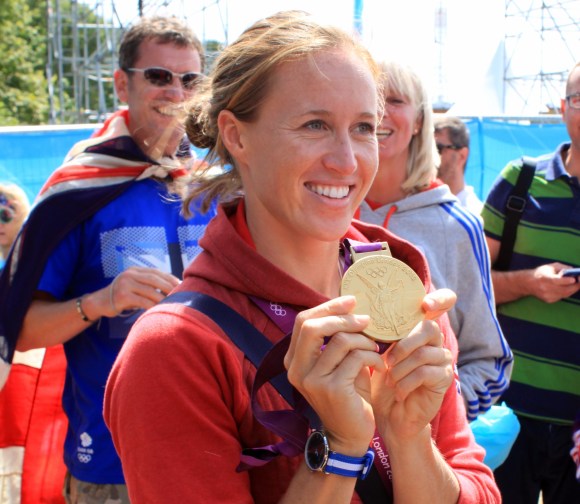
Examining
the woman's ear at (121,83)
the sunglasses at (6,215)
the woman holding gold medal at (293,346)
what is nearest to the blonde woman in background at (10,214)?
the sunglasses at (6,215)

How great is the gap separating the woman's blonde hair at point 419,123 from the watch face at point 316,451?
1.84 metres

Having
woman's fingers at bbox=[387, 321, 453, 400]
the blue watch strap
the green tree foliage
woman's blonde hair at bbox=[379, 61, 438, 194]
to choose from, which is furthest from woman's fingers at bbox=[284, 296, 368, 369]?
the green tree foliage

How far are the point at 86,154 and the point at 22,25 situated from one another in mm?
29824

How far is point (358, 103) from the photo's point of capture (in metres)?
1.62

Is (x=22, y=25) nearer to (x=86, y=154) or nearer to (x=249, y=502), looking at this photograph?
(x=86, y=154)

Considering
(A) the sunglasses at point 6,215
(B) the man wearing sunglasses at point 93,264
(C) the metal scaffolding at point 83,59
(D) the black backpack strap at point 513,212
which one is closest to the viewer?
(B) the man wearing sunglasses at point 93,264

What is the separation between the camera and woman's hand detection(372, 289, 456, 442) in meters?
1.37

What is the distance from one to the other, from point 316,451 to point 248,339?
0.25 meters

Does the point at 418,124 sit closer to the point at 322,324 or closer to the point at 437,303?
the point at 437,303

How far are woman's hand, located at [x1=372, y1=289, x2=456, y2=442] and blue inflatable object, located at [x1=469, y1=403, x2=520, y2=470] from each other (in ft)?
4.72

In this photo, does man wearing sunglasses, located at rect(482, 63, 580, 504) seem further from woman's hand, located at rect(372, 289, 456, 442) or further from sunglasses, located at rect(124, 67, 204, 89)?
woman's hand, located at rect(372, 289, 456, 442)

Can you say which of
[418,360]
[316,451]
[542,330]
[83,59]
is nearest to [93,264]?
[316,451]

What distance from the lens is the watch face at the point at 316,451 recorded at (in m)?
1.39

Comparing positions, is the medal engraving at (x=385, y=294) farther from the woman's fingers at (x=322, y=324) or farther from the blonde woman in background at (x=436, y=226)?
the blonde woman in background at (x=436, y=226)
